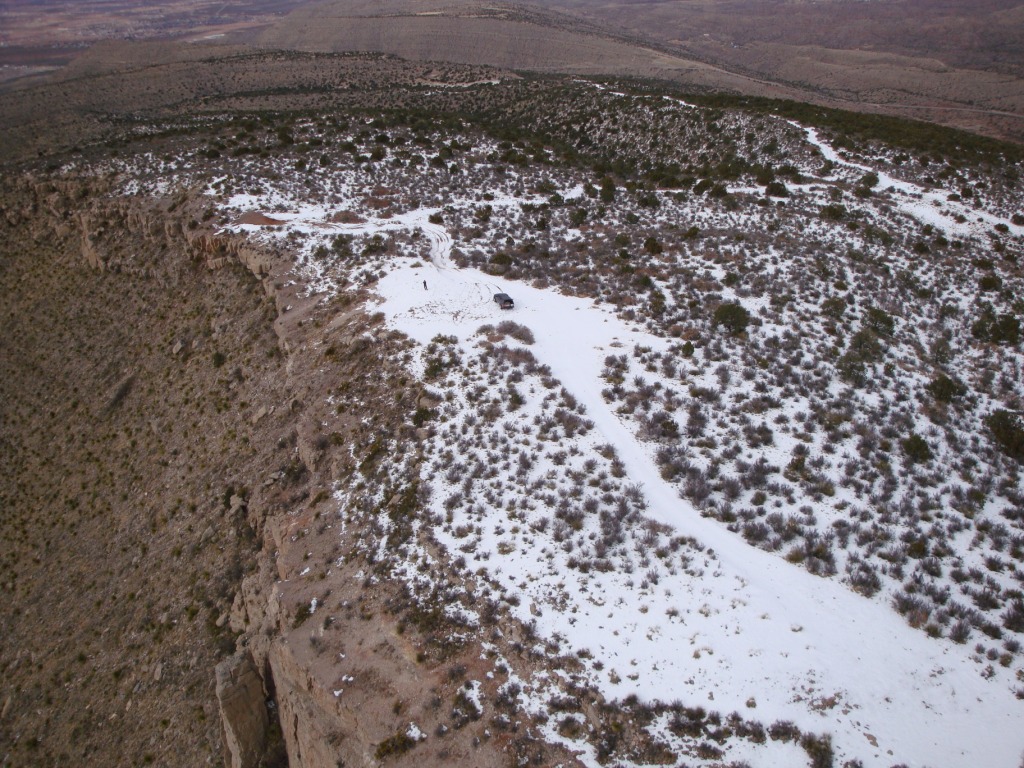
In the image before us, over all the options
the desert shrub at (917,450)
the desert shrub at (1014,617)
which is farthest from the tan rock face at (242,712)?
the desert shrub at (917,450)

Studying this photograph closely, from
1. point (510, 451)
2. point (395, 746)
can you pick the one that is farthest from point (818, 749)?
point (510, 451)

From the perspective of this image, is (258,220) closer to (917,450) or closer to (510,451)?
(510,451)

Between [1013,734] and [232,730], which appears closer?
[1013,734]

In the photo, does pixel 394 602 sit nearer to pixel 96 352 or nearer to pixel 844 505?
pixel 844 505

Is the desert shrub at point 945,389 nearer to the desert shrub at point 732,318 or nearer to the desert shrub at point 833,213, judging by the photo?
the desert shrub at point 732,318

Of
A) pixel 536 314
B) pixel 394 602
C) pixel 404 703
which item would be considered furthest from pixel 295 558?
pixel 536 314

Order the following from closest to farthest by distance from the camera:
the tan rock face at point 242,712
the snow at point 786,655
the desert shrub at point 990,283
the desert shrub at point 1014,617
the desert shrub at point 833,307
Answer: the snow at point 786,655 < the desert shrub at point 1014,617 < the tan rock face at point 242,712 < the desert shrub at point 833,307 < the desert shrub at point 990,283
